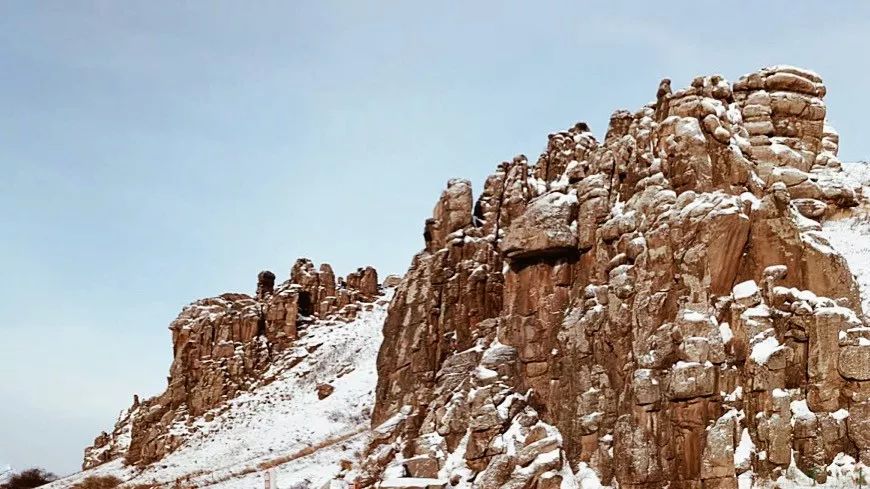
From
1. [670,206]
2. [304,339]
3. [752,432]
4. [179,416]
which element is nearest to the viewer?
[752,432]

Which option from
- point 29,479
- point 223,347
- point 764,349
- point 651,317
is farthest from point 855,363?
point 29,479

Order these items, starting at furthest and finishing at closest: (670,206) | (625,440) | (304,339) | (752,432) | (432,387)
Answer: (304,339)
(432,387)
(670,206)
(625,440)
(752,432)

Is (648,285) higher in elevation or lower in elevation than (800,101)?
lower

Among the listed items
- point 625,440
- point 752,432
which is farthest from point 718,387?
point 625,440

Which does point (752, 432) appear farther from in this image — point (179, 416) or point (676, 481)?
point (179, 416)

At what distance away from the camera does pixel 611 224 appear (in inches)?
1414

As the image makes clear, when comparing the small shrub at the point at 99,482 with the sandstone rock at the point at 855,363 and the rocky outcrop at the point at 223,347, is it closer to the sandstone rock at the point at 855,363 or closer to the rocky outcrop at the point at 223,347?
the rocky outcrop at the point at 223,347

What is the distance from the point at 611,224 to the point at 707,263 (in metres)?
5.38

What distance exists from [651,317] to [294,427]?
36.1 meters

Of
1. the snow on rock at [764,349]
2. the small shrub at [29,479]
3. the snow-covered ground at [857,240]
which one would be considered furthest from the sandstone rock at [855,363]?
the small shrub at [29,479]

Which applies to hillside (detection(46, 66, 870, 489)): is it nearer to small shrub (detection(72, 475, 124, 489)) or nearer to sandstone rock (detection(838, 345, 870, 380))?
sandstone rock (detection(838, 345, 870, 380))

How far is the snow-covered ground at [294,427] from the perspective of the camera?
55.2 metres

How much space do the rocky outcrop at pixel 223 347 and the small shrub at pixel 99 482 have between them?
2.45m

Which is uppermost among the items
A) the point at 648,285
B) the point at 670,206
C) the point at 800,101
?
the point at 800,101
